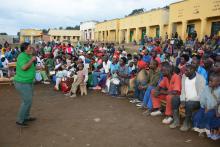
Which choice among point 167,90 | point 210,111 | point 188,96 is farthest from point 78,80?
point 210,111

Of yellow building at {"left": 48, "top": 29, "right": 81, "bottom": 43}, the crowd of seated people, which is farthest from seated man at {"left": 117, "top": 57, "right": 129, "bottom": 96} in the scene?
yellow building at {"left": 48, "top": 29, "right": 81, "bottom": 43}

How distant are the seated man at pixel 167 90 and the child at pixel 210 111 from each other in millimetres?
858

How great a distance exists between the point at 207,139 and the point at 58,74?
265 inches

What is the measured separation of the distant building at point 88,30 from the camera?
57.4m

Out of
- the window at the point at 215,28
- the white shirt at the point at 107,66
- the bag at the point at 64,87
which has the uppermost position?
the window at the point at 215,28

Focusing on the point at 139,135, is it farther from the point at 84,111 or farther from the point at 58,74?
the point at 58,74

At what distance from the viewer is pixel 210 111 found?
5156 mm

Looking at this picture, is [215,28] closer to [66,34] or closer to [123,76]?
[123,76]

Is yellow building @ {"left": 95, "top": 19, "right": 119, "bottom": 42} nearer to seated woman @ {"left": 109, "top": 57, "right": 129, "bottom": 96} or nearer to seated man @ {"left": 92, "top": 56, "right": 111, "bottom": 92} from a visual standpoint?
Answer: seated man @ {"left": 92, "top": 56, "right": 111, "bottom": 92}

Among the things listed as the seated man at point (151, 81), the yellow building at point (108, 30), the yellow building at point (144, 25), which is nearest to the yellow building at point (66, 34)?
the yellow building at point (108, 30)

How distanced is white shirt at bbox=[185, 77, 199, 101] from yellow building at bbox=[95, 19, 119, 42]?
118ft

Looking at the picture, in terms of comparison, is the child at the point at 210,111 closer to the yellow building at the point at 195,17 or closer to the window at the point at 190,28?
the yellow building at the point at 195,17

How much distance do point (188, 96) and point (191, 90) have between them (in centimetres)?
15

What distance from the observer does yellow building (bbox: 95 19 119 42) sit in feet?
138
